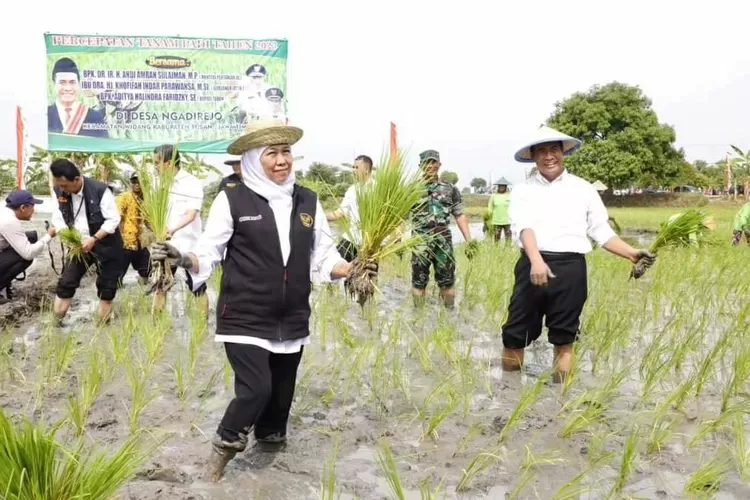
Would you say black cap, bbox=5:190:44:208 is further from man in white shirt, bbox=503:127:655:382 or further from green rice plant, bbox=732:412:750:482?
green rice plant, bbox=732:412:750:482

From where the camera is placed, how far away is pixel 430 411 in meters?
3.00

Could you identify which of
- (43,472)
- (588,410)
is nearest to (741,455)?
(588,410)

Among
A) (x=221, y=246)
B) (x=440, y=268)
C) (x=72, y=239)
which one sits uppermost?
(x=221, y=246)

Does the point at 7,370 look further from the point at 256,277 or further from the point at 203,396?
the point at 256,277

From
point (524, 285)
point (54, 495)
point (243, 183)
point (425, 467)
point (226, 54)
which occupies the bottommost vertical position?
point (425, 467)

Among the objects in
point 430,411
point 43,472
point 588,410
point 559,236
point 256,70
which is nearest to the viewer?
point 43,472

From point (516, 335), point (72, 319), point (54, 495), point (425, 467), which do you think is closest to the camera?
point (54, 495)

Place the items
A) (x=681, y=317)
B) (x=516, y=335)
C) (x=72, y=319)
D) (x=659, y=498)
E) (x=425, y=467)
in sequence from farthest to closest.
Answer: (x=72, y=319)
(x=681, y=317)
(x=516, y=335)
(x=425, y=467)
(x=659, y=498)

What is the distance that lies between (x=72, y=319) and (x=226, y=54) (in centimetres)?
499

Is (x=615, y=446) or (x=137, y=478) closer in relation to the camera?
(x=137, y=478)

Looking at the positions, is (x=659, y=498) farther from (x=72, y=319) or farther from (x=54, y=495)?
(x=72, y=319)

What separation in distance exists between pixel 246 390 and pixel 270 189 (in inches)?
31.3

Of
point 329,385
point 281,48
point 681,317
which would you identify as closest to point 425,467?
point 329,385

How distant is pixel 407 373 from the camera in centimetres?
356
